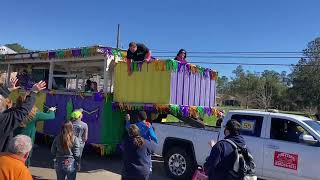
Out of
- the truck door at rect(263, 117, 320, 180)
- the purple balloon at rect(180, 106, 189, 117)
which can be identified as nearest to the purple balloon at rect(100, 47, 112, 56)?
the purple balloon at rect(180, 106, 189, 117)

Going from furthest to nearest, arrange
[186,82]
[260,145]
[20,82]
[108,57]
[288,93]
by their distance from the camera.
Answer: [288,93], [20,82], [108,57], [186,82], [260,145]

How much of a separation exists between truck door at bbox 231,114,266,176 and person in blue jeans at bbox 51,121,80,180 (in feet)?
11.7

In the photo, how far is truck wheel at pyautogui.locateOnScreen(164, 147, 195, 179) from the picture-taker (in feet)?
33.7

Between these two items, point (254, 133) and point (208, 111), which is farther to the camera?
point (208, 111)

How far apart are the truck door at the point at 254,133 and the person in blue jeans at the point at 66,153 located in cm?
357

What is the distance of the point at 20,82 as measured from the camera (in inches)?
651

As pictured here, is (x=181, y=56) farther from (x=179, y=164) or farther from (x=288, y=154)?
(x=288, y=154)

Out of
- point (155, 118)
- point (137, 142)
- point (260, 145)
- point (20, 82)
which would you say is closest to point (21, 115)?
point (137, 142)

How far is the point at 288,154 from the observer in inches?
345

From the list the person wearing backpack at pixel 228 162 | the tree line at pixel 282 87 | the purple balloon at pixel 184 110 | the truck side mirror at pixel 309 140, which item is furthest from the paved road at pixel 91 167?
the tree line at pixel 282 87

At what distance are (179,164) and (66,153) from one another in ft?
11.5

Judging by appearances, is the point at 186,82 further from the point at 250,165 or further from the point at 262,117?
the point at 250,165

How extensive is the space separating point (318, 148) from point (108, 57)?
6.16m

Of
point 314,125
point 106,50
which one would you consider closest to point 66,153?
point 314,125
